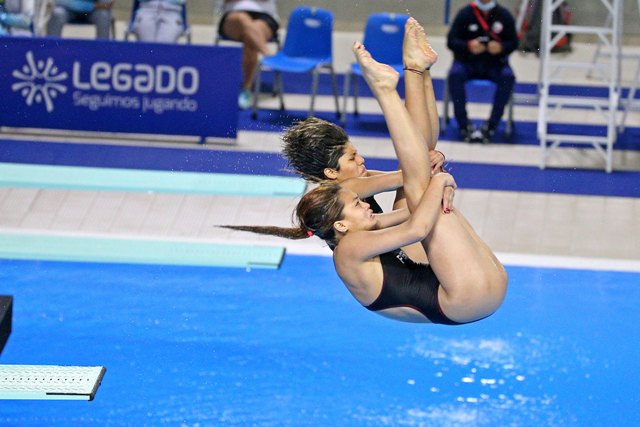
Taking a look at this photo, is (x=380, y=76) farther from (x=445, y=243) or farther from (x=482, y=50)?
(x=482, y=50)

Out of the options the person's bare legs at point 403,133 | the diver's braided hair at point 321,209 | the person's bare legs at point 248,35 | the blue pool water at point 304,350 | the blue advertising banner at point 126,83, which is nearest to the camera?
the person's bare legs at point 403,133

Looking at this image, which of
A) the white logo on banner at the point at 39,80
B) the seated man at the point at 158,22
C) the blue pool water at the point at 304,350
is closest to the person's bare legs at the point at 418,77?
the blue pool water at the point at 304,350

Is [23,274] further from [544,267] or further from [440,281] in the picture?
[440,281]

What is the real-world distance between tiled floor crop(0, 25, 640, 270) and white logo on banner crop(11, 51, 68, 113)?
86cm

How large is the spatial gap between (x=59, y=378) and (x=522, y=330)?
2379 mm

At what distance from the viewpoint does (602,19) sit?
1059 cm

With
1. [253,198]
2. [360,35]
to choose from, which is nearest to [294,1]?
[360,35]

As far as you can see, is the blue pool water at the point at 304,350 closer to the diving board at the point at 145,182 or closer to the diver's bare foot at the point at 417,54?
the diving board at the point at 145,182

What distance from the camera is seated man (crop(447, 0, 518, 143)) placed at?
7.61 metres

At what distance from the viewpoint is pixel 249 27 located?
822 cm

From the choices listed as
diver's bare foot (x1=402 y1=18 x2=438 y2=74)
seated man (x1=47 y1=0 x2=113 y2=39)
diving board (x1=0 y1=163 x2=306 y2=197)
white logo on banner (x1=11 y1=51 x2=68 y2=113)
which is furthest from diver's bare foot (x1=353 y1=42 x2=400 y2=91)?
seated man (x1=47 y1=0 x2=113 y2=39)

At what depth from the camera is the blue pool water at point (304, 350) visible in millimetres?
4844

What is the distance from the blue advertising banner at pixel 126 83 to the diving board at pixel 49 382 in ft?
10.8

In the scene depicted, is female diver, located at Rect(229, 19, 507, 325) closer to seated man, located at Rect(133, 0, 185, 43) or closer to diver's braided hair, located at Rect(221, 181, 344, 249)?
diver's braided hair, located at Rect(221, 181, 344, 249)
